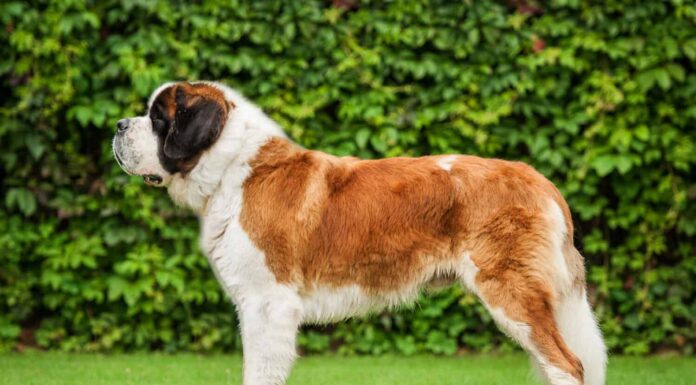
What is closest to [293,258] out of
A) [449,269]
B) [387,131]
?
[449,269]

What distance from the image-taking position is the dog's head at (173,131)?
526cm

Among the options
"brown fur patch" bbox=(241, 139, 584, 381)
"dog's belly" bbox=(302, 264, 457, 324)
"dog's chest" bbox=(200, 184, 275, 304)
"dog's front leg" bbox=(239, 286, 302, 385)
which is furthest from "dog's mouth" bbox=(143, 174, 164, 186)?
"dog's belly" bbox=(302, 264, 457, 324)

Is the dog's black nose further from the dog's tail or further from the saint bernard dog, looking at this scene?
the dog's tail

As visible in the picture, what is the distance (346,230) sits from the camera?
5.31 metres

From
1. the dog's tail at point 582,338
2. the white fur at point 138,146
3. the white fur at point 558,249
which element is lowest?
the dog's tail at point 582,338

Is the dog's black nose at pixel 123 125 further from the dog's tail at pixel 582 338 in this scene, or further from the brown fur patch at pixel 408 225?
the dog's tail at pixel 582 338

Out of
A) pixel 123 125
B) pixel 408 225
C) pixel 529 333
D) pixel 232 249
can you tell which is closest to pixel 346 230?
pixel 408 225

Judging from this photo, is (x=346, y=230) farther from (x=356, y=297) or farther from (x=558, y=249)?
(x=558, y=249)

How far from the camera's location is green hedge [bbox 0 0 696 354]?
767cm

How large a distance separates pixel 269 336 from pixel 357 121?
3.11 meters

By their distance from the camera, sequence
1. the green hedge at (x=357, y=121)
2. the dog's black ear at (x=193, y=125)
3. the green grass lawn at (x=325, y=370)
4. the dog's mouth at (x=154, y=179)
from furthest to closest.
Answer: the green hedge at (x=357, y=121), the green grass lawn at (x=325, y=370), the dog's mouth at (x=154, y=179), the dog's black ear at (x=193, y=125)

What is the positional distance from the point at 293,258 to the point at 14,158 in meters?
3.48

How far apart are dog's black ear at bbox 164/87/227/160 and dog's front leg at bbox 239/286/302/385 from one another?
2.65ft

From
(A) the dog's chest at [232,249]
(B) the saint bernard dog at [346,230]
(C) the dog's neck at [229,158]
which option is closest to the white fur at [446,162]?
(B) the saint bernard dog at [346,230]
